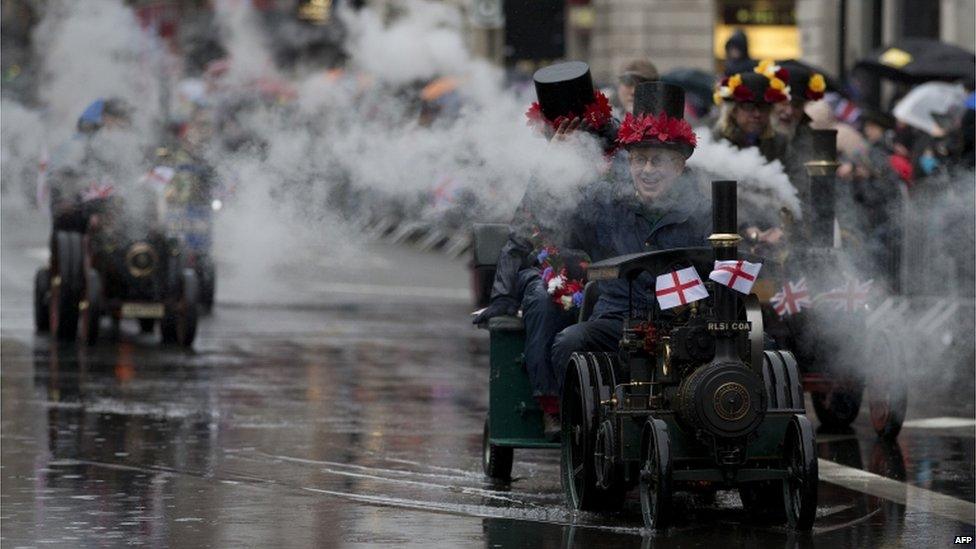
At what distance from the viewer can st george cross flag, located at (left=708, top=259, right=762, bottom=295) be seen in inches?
384

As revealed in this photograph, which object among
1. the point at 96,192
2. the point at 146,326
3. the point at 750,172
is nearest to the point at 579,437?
the point at 750,172

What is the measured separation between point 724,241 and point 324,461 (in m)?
3.33

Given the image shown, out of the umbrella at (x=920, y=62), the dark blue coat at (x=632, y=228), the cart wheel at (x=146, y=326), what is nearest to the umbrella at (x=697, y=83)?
the umbrella at (x=920, y=62)

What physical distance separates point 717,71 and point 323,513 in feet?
103

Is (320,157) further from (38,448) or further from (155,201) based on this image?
(38,448)

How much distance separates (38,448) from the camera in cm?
1272

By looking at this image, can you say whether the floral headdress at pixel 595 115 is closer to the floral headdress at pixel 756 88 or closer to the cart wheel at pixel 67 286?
the floral headdress at pixel 756 88

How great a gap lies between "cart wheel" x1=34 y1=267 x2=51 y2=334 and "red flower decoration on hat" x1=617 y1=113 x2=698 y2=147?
35.7 feet

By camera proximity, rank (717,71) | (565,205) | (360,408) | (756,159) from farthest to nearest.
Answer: (717,71), (360,408), (756,159), (565,205)

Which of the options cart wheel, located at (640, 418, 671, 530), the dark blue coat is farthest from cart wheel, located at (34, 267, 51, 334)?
cart wheel, located at (640, 418, 671, 530)

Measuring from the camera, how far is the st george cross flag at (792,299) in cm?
1330

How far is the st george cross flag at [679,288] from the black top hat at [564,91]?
5.26 feet

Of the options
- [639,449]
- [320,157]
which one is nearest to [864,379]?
[639,449]

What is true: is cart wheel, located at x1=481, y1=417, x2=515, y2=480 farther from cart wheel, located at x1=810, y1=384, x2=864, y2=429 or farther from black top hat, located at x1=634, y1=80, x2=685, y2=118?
cart wheel, located at x1=810, y1=384, x2=864, y2=429
